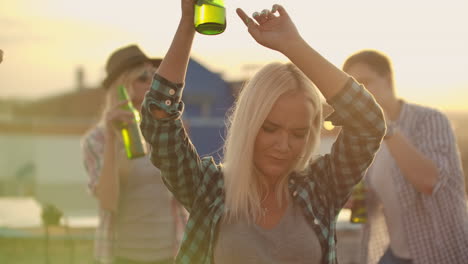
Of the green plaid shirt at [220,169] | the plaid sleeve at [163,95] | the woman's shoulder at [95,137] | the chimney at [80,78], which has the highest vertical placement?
the plaid sleeve at [163,95]

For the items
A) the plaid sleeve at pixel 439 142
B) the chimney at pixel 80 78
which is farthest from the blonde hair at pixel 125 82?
the chimney at pixel 80 78

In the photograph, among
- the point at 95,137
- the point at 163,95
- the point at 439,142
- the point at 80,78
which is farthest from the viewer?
the point at 80,78

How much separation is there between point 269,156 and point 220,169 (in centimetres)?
18

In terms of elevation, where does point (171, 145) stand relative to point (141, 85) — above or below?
above

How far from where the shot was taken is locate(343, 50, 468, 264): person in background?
3.02 metres

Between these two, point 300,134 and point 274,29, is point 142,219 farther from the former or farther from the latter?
point 274,29

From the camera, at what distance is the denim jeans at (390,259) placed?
3148 mm

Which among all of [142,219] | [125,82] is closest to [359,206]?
[142,219]

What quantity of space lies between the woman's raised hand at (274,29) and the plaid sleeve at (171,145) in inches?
10.2

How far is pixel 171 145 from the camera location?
1.85 metres

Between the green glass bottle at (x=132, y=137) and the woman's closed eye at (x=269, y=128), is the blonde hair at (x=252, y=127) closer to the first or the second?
the woman's closed eye at (x=269, y=128)

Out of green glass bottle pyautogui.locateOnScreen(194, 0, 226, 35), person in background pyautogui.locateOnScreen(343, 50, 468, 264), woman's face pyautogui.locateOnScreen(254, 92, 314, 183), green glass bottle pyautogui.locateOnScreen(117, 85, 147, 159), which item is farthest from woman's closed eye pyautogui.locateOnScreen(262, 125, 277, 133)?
green glass bottle pyautogui.locateOnScreen(117, 85, 147, 159)

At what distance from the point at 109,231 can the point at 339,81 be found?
5.94 feet

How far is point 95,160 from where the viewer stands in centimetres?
342
